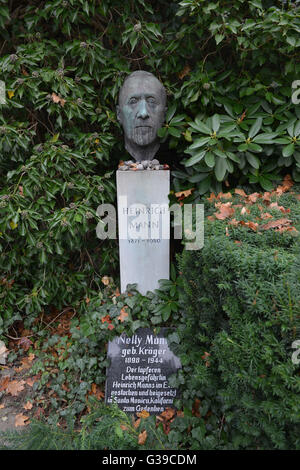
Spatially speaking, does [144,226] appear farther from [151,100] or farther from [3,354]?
[3,354]

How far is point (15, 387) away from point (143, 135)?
6.97 ft

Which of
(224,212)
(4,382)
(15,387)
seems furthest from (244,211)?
(4,382)

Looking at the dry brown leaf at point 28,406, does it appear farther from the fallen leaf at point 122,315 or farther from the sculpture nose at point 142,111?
the sculpture nose at point 142,111

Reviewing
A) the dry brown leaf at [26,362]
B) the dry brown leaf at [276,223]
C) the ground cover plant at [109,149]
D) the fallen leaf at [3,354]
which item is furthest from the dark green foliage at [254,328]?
the fallen leaf at [3,354]

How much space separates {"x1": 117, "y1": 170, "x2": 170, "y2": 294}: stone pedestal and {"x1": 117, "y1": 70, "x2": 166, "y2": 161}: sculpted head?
304 mm

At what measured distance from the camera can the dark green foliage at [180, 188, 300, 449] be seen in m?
1.35

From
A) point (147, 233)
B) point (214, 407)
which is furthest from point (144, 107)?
point (214, 407)

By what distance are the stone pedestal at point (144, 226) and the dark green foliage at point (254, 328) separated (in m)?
0.78

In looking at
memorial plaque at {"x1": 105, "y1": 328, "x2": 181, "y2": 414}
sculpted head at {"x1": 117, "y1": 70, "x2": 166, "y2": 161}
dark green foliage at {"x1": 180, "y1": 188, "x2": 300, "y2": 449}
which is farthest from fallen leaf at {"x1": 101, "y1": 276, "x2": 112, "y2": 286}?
dark green foliage at {"x1": 180, "y1": 188, "x2": 300, "y2": 449}

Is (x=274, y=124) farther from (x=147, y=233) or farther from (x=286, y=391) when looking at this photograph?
(x=286, y=391)

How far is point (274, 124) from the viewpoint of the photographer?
2705mm

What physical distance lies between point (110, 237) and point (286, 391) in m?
2.01

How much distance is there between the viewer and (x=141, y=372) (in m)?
2.48

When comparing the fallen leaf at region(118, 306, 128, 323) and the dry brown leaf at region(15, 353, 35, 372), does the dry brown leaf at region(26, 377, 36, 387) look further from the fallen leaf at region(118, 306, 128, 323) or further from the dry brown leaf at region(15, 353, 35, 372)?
the fallen leaf at region(118, 306, 128, 323)
